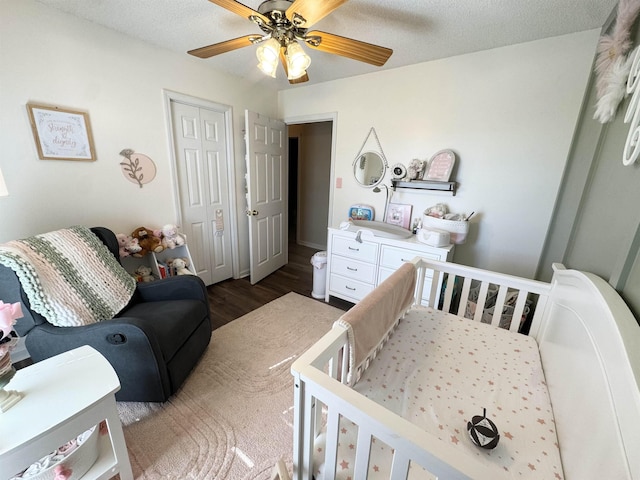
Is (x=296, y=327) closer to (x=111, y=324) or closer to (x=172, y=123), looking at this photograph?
(x=111, y=324)

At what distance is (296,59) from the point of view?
141cm

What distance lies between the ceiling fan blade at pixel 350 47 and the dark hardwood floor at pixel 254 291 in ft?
6.95

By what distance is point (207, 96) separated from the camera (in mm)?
2545

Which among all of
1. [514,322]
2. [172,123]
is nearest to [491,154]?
[514,322]

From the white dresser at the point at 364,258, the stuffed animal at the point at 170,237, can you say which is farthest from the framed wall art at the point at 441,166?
the stuffed animal at the point at 170,237

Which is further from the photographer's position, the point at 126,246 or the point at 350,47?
the point at 126,246

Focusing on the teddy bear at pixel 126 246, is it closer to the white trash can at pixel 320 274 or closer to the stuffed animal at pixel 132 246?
the stuffed animal at pixel 132 246

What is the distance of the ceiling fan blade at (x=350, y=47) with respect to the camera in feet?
4.43

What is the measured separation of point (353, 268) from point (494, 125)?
5.50ft

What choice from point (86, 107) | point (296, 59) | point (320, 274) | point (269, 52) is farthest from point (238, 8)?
point (320, 274)

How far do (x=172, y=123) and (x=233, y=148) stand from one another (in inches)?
24.7

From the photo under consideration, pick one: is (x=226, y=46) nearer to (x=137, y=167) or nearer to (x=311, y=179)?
(x=137, y=167)

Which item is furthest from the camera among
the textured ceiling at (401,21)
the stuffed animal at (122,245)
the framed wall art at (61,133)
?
the stuffed animal at (122,245)

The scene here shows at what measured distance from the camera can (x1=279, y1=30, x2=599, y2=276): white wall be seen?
1849 mm
